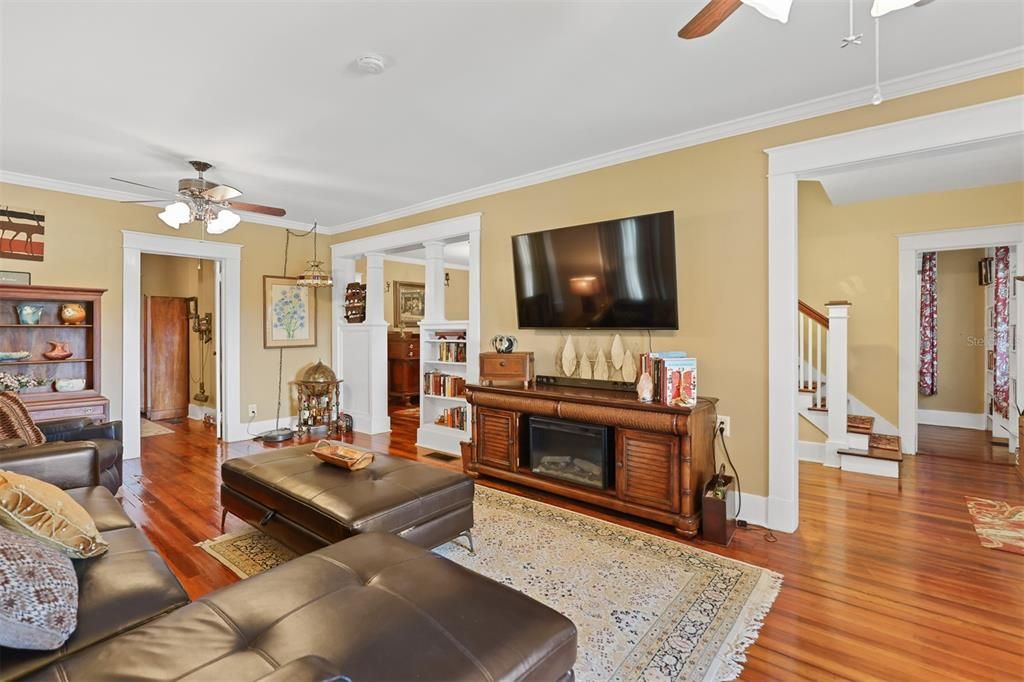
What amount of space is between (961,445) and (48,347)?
890 cm

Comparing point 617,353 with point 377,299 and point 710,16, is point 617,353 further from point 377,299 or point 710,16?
point 377,299

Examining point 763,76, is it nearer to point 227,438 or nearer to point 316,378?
point 316,378

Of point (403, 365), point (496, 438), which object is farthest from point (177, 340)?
point (496, 438)

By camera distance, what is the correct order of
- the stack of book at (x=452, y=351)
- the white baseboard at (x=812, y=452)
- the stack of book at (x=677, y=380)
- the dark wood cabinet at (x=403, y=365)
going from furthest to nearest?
the dark wood cabinet at (x=403, y=365) < the stack of book at (x=452, y=351) < the white baseboard at (x=812, y=452) < the stack of book at (x=677, y=380)

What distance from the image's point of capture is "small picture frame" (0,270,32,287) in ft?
13.4

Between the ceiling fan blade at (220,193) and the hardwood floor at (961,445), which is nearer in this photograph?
the ceiling fan blade at (220,193)

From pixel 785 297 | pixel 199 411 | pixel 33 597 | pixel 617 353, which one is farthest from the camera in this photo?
pixel 199 411

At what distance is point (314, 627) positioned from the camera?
1.22 m

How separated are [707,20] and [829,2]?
0.87 m

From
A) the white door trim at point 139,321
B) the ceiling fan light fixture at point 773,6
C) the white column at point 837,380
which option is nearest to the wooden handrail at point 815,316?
the white column at point 837,380

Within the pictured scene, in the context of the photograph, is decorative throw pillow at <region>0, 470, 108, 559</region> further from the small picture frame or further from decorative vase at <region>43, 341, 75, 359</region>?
the small picture frame

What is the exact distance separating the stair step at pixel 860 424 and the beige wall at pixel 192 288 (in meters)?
7.36

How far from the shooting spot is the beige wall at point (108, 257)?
4273 mm

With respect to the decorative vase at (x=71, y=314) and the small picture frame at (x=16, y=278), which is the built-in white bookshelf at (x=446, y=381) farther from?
the small picture frame at (x=16, y=278)
